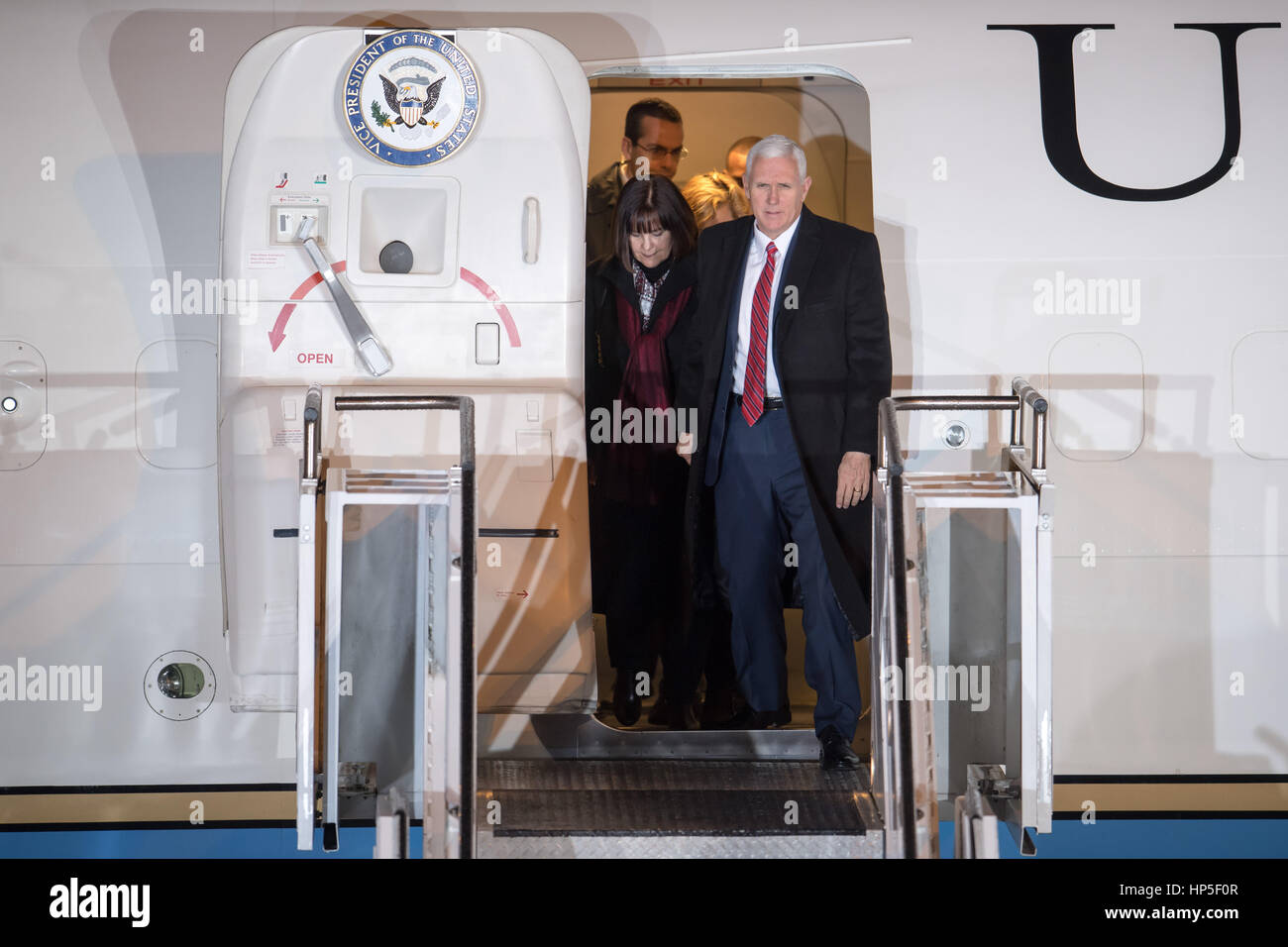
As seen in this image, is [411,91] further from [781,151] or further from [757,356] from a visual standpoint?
[757,356]

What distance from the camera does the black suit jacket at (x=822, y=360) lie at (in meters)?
3.76

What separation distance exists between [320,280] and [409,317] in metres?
0.27

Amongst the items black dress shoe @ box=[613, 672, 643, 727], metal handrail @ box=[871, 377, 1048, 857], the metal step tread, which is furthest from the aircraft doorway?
metal handrail @ box=[871, 377, 1048, 857]

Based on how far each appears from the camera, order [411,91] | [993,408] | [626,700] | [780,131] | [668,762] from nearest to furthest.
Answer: [993,408], [411,91], [668,762], [626,700], [780,131]

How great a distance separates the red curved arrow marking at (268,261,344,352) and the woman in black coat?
89cm

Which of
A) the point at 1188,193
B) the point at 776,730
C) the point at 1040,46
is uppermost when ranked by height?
the point at 1040,46

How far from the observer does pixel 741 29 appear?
3965 mm

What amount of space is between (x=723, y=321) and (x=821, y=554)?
0.74 meters

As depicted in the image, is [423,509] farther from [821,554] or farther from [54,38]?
[54,38]

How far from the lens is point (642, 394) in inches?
162

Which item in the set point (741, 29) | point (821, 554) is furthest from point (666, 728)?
point (741, 29)

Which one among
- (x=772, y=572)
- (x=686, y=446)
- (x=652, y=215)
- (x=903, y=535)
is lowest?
(x=772, y=572)

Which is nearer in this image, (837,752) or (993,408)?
(993,408)

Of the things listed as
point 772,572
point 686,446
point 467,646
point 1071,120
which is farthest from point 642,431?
point 1071,120
